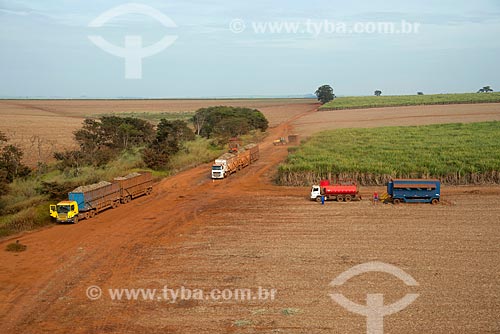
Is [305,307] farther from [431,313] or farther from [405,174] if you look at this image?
[405,174]

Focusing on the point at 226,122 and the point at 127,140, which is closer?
the point at 127,140

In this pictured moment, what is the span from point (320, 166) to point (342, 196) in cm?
650

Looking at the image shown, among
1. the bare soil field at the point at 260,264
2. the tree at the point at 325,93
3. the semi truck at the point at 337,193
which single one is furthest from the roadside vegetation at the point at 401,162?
the tree at the point at 325,93

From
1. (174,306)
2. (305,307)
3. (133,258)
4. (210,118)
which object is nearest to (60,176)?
(133,258)

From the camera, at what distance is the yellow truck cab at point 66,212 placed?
26.9 m

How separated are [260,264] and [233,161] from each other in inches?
922

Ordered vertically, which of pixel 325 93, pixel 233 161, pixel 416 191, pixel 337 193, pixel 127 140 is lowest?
pixel 337 193

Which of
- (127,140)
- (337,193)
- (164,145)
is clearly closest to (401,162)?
(337,193)

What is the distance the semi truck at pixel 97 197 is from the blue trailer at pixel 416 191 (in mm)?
16412

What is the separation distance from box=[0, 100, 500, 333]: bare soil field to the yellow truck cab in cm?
84

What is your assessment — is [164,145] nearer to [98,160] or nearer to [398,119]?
[98,160]

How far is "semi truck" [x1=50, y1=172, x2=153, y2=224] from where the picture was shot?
88.6ft

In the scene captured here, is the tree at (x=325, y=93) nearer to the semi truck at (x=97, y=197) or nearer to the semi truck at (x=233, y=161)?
the semi truck at (x=233, y=161)

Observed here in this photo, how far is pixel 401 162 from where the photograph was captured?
37.0 m
